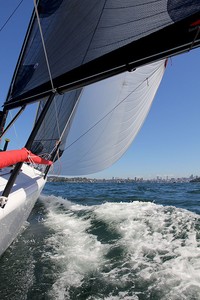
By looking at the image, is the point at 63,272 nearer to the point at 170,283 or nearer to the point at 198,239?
the point at 170,283

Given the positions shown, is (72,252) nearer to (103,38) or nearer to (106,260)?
(106,260)

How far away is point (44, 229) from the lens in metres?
4.95

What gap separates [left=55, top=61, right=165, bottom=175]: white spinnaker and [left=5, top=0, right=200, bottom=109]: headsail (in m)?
3.26

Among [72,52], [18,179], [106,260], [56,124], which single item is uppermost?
Answer: [72,52]

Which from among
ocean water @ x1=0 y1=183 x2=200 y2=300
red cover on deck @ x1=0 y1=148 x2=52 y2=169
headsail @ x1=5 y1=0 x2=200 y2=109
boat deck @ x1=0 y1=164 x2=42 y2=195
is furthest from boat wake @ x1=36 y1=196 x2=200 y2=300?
headsail @ x1=5 y1=0 x2=200 y2=109

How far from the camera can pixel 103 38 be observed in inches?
116

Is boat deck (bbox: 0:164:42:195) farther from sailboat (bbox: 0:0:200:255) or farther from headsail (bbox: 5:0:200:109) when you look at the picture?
headsail (bbox: 5:0:200:109)

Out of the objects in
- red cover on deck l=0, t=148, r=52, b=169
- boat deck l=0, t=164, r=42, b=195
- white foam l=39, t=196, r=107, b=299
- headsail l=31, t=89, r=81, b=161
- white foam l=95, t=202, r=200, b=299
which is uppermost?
headsail l=31, t=89, r=81, b=161

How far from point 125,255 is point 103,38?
3.09 meters

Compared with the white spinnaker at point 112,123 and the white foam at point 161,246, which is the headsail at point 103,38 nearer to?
the white foam at point 161,246

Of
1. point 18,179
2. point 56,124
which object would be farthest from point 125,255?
point 56,124

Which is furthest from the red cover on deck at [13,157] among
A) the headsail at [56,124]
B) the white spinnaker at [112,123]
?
the white spinnaker at [112,123]

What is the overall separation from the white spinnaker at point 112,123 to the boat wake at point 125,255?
6.11 feet

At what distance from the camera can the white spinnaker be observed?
690 cm
